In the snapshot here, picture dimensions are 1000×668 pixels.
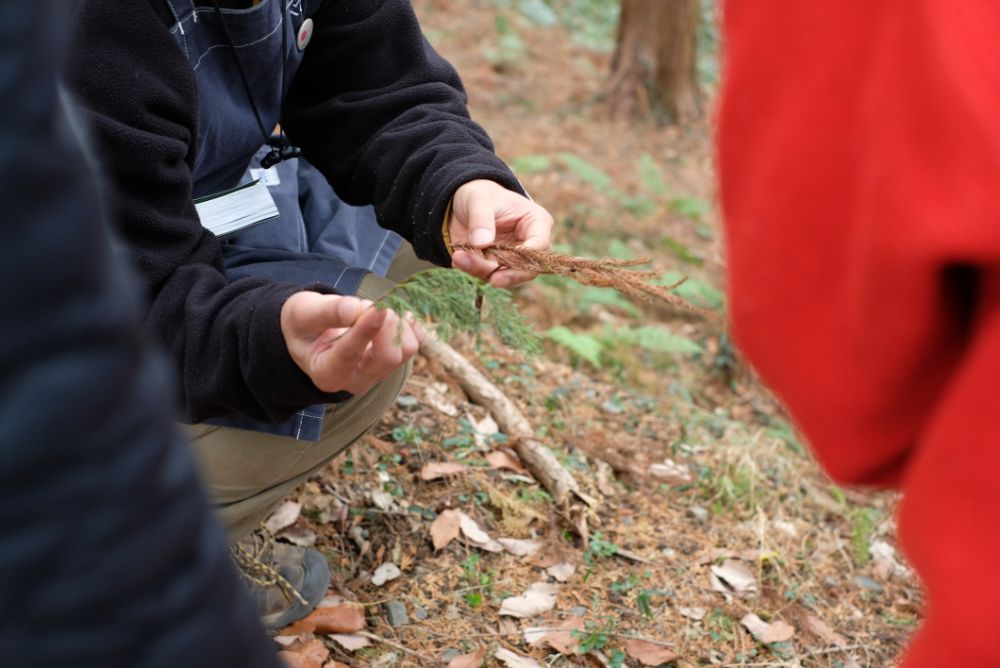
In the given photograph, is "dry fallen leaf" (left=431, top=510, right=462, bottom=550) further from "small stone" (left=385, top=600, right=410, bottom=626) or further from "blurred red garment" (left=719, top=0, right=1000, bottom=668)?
"blurred red garment" (left=719, top=0, right=1000, bottom=668)

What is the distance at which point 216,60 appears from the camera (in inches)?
90.9

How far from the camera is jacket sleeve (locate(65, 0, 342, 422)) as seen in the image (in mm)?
1922

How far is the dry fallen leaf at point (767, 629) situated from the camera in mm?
2746

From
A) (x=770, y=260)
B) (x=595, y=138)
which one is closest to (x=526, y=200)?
(x=770, y=260)

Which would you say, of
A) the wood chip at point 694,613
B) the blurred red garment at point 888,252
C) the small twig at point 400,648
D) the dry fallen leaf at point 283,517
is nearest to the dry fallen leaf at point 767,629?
the wood chip at point 694,613

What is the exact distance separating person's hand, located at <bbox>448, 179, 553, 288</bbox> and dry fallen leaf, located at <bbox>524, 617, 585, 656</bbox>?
1001 millimetres

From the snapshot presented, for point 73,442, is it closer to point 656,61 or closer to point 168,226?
point 168,226

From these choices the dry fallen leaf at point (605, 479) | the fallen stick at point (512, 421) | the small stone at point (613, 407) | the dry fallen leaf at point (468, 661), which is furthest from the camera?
the small stone at point (613, 407)

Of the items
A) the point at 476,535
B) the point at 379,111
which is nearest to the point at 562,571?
the point at 476,535

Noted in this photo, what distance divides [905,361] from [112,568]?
843mm

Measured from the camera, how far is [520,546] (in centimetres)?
289

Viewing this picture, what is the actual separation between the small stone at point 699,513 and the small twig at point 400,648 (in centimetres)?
120

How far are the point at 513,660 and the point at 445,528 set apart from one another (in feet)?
1.69

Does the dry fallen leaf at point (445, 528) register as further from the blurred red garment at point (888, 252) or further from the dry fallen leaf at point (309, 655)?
the blurred red garment at point (888, 252)
